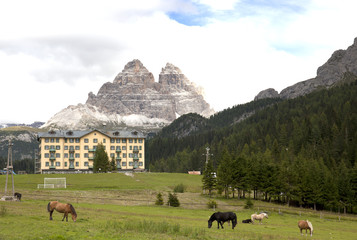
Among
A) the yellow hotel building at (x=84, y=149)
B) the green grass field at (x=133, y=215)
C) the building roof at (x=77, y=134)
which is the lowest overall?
the green grass field at (x=133, y=215)

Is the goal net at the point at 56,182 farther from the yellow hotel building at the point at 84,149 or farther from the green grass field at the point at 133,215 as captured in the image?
the yellow hotel building at the point at 84,149

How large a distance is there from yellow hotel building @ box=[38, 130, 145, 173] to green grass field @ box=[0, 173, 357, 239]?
32764 mm

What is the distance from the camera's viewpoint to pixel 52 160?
15250cm

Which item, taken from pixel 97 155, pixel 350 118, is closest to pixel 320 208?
pixel 97 155

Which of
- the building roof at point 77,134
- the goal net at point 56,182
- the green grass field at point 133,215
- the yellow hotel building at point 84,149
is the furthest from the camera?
the yellow hotel building at point 84,149

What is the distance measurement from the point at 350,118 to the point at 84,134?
11779 cm

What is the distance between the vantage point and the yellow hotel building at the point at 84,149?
152 metres

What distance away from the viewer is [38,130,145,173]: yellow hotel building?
152375mm

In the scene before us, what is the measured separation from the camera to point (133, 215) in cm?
5062

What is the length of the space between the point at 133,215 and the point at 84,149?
4355 inches

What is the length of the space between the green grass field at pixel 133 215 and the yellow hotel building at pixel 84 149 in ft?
107

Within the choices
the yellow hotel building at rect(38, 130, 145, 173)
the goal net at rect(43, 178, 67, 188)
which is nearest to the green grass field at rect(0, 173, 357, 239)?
the goal net at rect(43, 178, 67, 188)

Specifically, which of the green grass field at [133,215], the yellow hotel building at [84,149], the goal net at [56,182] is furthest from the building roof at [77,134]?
the goal net at [56,182]

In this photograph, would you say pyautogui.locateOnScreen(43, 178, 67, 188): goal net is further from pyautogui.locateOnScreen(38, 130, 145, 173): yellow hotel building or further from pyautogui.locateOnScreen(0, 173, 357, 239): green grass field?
pyautogui.locateOnScreen(38, 130, 145, 173): yellow hotel building
